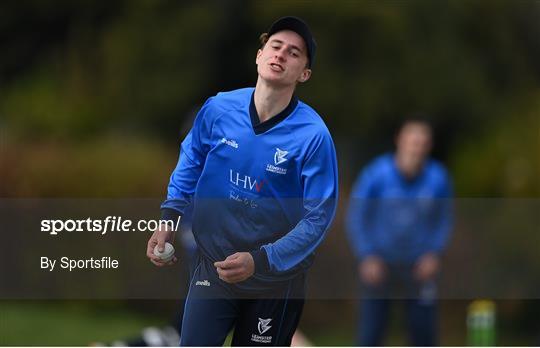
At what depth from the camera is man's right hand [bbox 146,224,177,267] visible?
5832 mm

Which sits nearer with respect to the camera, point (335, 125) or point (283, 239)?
point (283, 239)

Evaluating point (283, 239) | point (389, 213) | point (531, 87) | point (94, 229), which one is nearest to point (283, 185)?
point (283, 239)

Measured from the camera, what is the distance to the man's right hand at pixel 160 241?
583 cm

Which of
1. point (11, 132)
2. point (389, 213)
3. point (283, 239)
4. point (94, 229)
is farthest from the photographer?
point (11, 132)

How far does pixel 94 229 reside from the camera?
6410 millimetres

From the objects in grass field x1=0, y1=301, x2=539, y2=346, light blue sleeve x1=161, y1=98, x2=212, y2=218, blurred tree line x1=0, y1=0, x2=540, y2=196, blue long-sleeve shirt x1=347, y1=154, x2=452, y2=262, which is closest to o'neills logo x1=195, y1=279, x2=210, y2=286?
light blue sleeve x1=161, y1=98, x2=212, y2=218

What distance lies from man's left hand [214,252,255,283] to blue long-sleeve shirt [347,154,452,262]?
12.8 ft

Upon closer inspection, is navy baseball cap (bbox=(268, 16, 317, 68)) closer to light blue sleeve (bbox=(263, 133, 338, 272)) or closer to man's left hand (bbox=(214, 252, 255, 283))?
light blue sleeve (bbox=(263, 133, 338, 272))

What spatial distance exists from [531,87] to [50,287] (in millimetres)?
12484

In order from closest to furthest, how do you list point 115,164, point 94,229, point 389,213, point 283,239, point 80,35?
point 283,239 → point 94,229 → point 389,213 → point 115,164 → point 80,35

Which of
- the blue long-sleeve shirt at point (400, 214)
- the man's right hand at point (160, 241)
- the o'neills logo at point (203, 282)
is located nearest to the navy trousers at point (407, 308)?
the blue long-sleeve shirt at point (400, 214)

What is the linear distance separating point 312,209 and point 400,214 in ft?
13.5

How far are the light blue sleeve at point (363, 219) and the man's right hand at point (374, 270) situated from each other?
0.08 metres

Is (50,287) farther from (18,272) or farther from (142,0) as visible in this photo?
(142,0)
